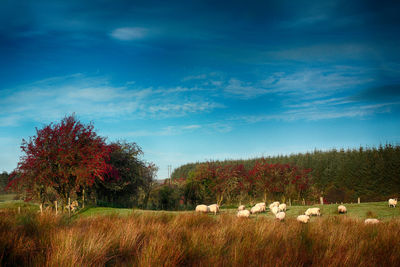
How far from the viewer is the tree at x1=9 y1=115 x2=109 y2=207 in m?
19.6

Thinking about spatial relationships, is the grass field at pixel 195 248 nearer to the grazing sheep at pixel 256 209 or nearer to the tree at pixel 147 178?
the grazing sheep at pixel 256 209

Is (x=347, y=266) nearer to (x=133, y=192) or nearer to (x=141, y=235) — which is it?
(x=141, y=235)

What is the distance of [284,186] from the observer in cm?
3812

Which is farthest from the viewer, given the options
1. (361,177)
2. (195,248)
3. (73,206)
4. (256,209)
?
(361,177)

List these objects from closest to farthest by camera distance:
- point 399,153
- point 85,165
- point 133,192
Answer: point 85,165 → point 133,192 → point 399,153

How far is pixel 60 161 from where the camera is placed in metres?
19.5

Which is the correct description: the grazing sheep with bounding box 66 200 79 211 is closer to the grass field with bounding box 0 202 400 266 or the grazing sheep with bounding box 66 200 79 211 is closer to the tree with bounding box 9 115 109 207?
the tree with bounding box 9 115 109 207

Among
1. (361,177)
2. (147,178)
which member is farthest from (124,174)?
(361,177)

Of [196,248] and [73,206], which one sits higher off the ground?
[196,248]

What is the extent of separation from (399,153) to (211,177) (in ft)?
115

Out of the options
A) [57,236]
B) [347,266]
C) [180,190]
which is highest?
[57,236]

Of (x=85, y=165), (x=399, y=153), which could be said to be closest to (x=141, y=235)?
(x=85, y=165)

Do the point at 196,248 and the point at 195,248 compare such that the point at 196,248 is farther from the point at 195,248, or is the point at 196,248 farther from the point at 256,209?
the point at 256,209

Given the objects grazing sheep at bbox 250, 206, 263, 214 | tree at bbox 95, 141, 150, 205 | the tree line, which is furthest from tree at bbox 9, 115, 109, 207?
the tree line
